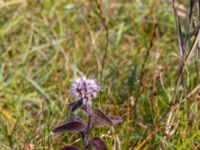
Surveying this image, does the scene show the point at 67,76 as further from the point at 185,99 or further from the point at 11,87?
the point at 185,99

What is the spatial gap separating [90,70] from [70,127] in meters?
1.13

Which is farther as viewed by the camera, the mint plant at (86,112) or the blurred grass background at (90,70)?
the blurred grass background at (90,70)

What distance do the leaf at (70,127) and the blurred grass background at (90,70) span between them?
22 centimetres

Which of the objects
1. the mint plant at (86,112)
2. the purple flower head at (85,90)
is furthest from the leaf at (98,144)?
the purple flower head at (85,90)

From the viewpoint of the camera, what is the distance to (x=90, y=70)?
289 cm

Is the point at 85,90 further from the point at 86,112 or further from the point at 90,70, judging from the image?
the point at 90,70

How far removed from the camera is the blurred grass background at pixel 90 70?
215cm

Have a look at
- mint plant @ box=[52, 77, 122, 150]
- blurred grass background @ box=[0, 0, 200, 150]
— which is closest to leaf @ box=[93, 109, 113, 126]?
mint plant @ box=[52, 77, 122, 150]

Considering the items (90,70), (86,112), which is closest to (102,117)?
(86,112)

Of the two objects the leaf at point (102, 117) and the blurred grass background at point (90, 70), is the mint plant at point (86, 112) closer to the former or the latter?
the leaf at point (102, 117)

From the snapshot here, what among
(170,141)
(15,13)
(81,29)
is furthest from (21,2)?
(170,141)

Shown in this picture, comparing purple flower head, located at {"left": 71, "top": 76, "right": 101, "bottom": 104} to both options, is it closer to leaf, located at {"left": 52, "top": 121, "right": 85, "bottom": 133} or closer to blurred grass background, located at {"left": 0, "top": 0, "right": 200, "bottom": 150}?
leaf, located at {"left": 52, "top": 121, "right": 85, "bottom": 133}

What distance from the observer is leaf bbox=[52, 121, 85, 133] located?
1.76m

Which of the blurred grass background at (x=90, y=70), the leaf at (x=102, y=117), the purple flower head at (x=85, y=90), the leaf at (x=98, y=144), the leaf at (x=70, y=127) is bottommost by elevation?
the blurred grass background at (x=90, y=70)
